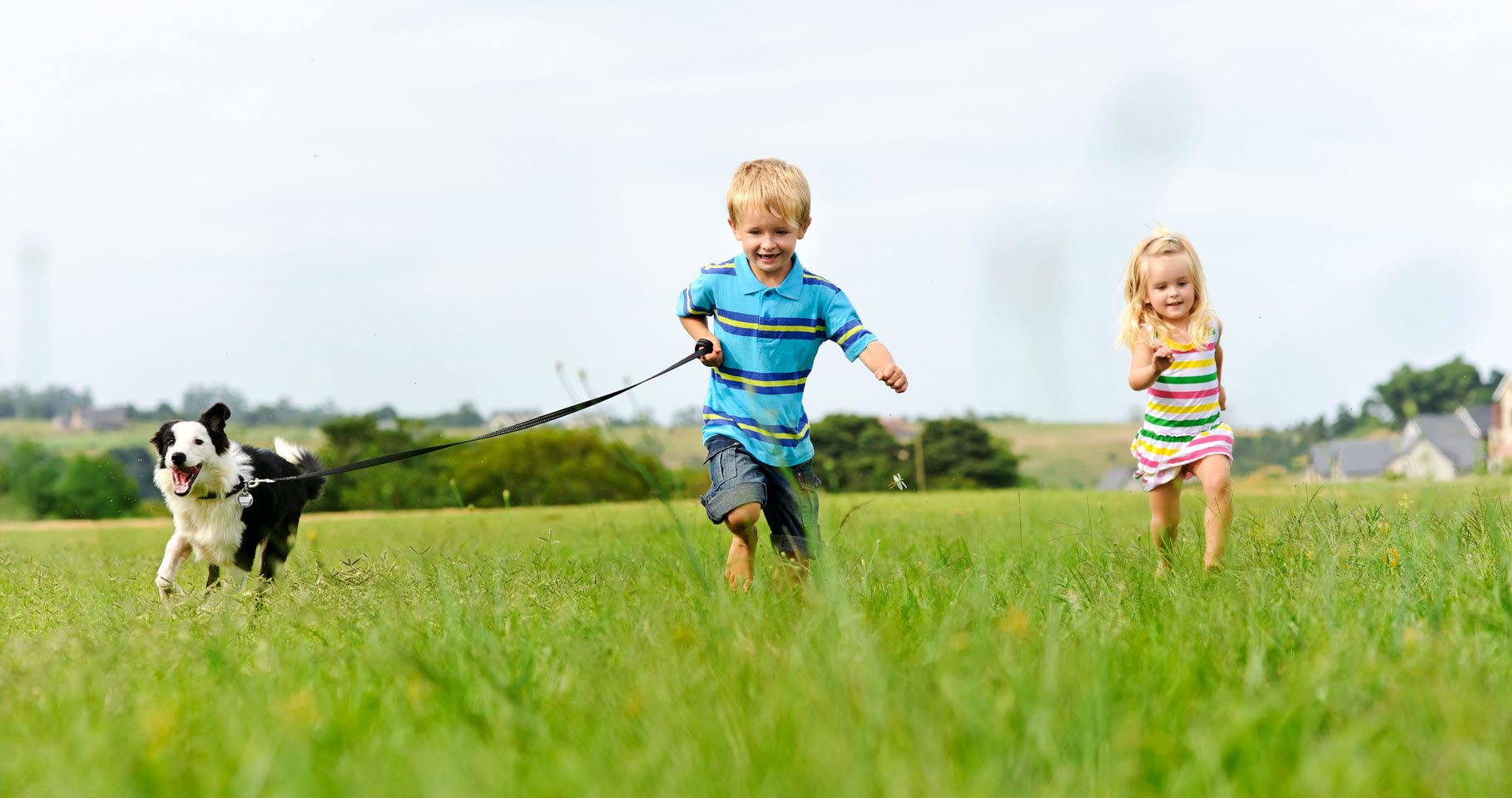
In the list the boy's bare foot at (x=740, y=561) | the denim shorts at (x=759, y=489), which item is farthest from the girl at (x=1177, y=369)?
the boy's bare foot at (x=740, y=561)

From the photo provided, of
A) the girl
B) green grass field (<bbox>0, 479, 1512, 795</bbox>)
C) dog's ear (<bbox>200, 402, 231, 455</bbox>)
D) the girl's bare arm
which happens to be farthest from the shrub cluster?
the girl's bare arm

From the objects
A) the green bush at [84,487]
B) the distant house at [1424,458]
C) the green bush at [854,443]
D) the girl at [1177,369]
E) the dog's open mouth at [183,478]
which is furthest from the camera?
the green bush at [84,487]

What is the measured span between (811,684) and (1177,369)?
385cm

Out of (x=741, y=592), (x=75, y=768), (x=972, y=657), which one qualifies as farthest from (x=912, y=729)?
(x=741, y=592)

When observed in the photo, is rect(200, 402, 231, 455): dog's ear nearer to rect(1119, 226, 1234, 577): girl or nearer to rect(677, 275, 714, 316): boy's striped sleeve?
rect(677, 275, 714, 316): boy's striped sleeve

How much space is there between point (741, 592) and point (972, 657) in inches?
62.7

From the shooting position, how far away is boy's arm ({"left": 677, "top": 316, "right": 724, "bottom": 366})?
16.3 ft

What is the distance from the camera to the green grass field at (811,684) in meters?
2.01

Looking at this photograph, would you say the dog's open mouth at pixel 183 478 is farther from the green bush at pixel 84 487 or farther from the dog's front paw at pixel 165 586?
the green bush at pixel 84 487

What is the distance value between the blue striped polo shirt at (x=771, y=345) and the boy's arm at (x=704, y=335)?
58 millimetres

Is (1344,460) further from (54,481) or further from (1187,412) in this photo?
(54,481)

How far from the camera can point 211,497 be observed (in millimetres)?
6230

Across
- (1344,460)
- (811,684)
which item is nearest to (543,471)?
(1344,460)

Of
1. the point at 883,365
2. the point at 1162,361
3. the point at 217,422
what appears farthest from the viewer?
the point at 217,422
